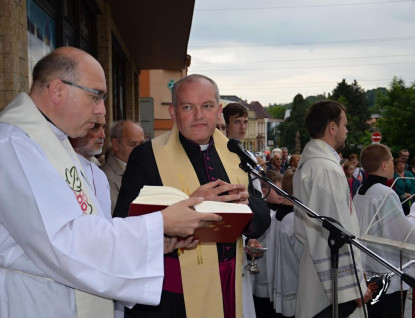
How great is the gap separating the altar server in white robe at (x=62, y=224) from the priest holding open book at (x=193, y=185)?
24.0 inches

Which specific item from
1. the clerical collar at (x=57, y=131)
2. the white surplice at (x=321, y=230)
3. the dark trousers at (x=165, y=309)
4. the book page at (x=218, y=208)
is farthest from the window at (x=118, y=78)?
the book page at (x=218, y=208)

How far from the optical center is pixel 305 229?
4031 millimetres

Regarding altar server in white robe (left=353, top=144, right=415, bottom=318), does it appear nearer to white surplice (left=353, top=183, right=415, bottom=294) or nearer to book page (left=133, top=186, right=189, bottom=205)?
white surplice (left=353, top=183, right=415, bottom=294)

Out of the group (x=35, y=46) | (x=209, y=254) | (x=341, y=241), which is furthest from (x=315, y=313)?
(x=35, y=46)

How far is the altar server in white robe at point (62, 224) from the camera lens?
1.99m

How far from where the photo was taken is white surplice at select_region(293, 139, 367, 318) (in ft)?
12.7

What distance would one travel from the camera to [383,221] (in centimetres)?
447

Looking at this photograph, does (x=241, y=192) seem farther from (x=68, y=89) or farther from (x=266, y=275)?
(x=266, y=275)

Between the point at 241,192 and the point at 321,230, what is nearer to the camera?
the point at 241,192

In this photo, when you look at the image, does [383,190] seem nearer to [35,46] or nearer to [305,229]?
[305,229]

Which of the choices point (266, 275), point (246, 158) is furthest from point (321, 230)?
Result: point (266, 275)

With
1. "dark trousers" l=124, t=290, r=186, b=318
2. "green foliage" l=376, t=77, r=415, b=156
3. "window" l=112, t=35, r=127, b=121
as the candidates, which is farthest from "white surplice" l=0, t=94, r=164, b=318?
"green foliage" l=376, t=77, r=415, b=156

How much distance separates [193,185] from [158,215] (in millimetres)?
1013

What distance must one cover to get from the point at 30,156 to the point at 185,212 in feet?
2.26
